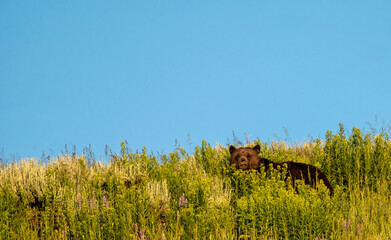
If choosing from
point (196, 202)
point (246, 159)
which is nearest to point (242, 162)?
point (246, 159)

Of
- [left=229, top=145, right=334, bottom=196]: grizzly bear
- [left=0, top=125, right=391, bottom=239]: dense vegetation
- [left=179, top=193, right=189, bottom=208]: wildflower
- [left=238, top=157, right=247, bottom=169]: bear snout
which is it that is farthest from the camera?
[left=238, top=157, right=247, bottom=169]: bear snout

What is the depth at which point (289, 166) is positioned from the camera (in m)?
9.30

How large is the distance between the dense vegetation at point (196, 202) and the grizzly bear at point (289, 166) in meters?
0.47

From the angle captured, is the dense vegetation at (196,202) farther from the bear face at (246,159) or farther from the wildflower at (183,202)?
the bear face at (246,159)

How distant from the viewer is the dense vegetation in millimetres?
6367

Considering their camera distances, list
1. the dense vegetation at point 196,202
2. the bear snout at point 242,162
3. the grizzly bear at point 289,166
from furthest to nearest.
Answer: the bear snout at point 242,162, the grizzly bear at point 289,166, the dense vegetation at point 196,202

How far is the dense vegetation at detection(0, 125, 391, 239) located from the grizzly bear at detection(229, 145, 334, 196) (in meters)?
0.47

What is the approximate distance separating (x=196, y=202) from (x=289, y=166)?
304cm

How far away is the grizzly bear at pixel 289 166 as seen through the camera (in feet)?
29.8

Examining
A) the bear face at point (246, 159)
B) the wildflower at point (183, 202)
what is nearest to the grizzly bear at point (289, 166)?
the bear face at point (246, 159)

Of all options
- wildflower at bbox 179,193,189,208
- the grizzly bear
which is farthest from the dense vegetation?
the grizzly bear

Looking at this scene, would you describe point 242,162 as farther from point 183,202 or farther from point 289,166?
point 183,202

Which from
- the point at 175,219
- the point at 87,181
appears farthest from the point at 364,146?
the point at 87,181

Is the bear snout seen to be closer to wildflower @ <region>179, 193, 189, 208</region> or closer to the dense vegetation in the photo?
the dense vegetation
